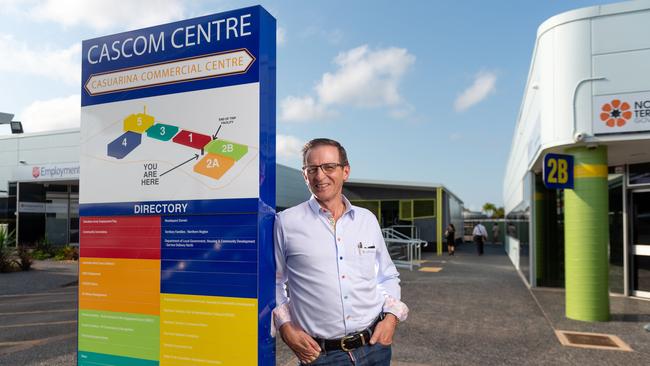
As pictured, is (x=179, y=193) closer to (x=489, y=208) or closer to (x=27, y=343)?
(x=27, y=343)

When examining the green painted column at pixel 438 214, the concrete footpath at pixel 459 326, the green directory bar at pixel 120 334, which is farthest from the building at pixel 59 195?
the green directory bar at pixel 120 334

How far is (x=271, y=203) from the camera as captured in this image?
7.64 ft

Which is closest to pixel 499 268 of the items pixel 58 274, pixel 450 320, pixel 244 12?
pixel 450 320

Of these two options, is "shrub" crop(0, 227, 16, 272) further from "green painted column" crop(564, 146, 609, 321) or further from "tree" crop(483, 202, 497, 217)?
"tree" crop(483, 202, 497, 217)

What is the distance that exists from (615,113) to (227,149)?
683 cm

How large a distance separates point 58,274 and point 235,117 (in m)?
13.4

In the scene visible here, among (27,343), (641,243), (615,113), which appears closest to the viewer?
(27,343)

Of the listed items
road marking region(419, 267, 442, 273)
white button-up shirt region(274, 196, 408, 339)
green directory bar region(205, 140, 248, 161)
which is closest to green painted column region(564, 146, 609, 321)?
white button-up shirt region(274, 196, 408, 339)

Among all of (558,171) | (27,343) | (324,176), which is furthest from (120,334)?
(558,171)

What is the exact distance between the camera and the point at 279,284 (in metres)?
2.31

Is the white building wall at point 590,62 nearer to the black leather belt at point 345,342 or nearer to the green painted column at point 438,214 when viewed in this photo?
the black leather belt at point 345,342

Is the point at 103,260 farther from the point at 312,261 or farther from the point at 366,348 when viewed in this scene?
the point at 366,348

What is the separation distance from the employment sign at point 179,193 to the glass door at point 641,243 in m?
9.38

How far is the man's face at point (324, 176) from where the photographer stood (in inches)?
87.0
